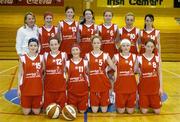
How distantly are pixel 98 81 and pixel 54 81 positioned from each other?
0.66 meters

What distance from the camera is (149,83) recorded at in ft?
20.1

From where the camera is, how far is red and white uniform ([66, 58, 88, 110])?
603 cm

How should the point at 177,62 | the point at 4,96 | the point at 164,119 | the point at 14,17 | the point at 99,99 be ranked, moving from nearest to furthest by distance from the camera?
1. the point at 164,119
2. the point at 99,99
3. the point at 4,96
4. the point at 177,62
5. the point at 14,17

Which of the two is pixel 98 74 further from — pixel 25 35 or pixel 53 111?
pixel 25 35

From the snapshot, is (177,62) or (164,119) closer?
(164,119)

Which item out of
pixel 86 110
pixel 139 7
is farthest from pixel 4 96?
pixel 139 7

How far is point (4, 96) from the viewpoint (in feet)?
23.4

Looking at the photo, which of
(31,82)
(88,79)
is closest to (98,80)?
(88,79)

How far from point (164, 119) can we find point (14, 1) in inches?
398

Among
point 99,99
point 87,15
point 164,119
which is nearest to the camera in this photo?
Answer: point 164,119

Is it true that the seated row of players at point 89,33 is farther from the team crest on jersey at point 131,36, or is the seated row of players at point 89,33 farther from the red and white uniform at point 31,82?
the red and white uniform at point 31,82

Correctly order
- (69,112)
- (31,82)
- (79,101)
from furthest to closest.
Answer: (79,101)
(31,82)
(69,112)

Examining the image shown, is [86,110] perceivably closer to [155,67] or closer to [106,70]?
[106,70]

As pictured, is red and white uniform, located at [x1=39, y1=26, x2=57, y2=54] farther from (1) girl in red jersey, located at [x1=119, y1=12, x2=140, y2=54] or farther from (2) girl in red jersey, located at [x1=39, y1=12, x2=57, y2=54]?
(1) girl in red jersey, located at [x1=119, y1=12, x2=140, y2=54]
